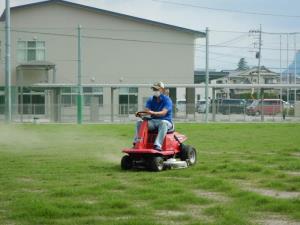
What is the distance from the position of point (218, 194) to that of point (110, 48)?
5569 cm

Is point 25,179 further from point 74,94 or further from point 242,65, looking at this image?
point 242,65

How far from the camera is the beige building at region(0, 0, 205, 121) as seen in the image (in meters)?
63.2

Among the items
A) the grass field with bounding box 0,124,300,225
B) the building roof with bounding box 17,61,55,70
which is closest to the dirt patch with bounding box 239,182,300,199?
the grass field with bounding box 0,124,300,225

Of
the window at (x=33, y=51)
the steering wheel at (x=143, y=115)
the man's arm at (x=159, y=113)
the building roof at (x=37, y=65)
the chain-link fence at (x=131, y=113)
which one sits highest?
the window at (x=33, y=51)

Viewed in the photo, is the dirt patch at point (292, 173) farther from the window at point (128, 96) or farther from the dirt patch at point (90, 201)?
the window at point (128, 96)

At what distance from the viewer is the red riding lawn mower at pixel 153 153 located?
13773 millimetres

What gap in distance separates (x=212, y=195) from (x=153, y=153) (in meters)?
3.62

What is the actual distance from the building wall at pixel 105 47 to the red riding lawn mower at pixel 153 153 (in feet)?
164

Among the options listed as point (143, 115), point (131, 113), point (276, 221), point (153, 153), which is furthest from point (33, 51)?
point (276, 221)

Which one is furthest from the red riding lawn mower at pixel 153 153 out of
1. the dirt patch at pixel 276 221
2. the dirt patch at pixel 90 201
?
the dirt patch at pixel 276 221

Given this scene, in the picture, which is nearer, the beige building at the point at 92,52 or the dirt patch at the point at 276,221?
the dirt patch at the point at 276,221

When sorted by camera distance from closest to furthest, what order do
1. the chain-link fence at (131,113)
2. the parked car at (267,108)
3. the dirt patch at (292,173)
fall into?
the dirt patch at (292,173) → the chain-link fence at (131,113) → the parked car at (267,108)

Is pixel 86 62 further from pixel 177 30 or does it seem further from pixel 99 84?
pixel 177 30

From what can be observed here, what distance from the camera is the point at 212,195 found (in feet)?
33.6
